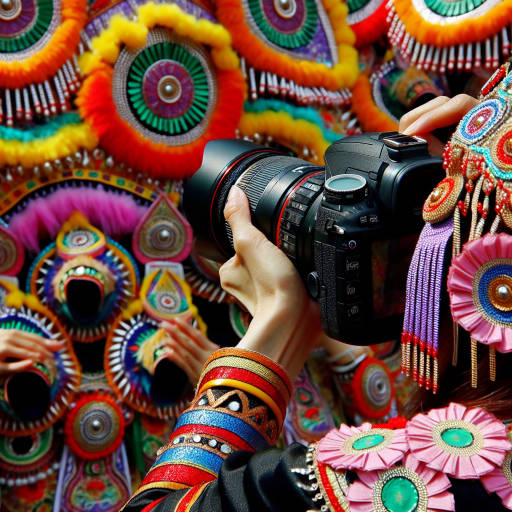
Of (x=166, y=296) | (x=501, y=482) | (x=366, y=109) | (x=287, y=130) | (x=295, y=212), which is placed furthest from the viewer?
(x=366, y=109)

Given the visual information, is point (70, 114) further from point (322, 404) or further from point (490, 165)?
point (490, 165)

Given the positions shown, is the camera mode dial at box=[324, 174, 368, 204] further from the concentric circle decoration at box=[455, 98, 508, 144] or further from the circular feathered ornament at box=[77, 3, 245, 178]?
the circular feathered ornament at box=[77, 3, 245, 178]

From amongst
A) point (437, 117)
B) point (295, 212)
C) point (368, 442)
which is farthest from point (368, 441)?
point (437, 117)

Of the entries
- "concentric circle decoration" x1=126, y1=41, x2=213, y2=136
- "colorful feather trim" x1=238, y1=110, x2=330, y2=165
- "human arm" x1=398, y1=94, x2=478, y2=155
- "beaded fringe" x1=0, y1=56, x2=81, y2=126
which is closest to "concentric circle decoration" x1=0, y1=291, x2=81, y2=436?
"beaded fringe" x1=0, y1=56, x2=81, y2=126

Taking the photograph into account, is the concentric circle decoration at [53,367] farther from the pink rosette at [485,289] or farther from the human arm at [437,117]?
the pink rosette at [485,289]

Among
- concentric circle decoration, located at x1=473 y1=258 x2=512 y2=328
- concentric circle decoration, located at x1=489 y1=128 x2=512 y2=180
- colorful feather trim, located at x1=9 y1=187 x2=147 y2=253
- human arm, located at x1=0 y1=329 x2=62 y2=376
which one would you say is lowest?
human arm, located at x1=0 y1=329 x2=62 y2=376

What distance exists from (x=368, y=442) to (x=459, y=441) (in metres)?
0.07

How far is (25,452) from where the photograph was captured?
1432 mm

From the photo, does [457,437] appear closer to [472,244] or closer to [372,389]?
[472,244]

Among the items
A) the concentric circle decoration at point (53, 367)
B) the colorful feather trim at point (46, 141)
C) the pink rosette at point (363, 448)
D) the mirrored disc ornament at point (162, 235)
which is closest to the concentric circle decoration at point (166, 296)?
the mirrored disc ornament at point (162, 235)

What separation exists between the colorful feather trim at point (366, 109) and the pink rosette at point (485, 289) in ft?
4.17

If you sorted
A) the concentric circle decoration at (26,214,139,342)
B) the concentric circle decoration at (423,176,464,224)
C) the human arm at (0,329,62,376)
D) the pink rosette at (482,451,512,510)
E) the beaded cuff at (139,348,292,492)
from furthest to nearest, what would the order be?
the concentric circle decoration at (26,214,139,342)
the human arm at (0,329,62,376)
the beaded cuff at (139,348,292,492)
the concentric circle decoration at (423,176,464,224)
the pink rosette at (482,451,512,510)

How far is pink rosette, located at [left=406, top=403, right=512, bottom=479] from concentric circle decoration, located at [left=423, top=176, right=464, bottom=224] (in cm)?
17

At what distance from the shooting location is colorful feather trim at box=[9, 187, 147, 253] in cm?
146
